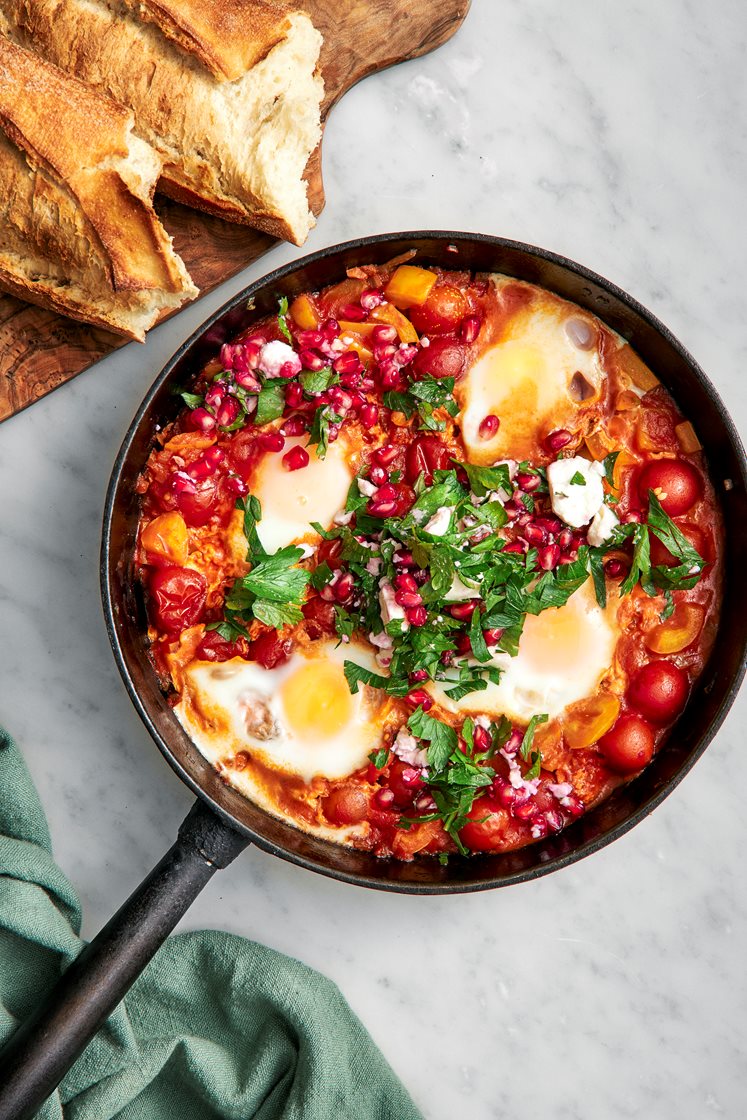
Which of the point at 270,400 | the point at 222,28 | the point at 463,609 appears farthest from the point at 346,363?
the point at 222,28

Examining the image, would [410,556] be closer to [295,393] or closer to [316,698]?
[316,698]

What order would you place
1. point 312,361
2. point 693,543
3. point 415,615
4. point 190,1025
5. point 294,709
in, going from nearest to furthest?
point 415,615 < point 312,361 < point 294,709 < point 693,543 < point 190,1025

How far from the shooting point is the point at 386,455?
13.5 ft

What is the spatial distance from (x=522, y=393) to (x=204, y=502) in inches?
56.6

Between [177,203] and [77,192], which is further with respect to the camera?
[177,203]

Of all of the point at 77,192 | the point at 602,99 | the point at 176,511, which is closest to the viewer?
the point at 77,192

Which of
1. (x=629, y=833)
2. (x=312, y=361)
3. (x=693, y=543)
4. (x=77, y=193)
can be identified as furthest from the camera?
(x=629, y=833)

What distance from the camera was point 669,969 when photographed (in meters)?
4.66

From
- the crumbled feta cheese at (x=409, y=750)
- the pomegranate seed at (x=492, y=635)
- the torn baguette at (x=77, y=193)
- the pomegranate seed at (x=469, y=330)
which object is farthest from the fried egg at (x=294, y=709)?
the torn baguette at (x=77, y=193)

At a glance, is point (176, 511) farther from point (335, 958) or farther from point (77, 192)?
point (335, 958)

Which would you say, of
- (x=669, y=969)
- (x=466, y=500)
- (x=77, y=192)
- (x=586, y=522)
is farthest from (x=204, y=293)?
(x=669, y=969)

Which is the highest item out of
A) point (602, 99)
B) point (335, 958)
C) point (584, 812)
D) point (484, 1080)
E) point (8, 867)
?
point (602, 99)

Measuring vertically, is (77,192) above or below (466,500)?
above

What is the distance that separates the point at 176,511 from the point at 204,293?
100cm
